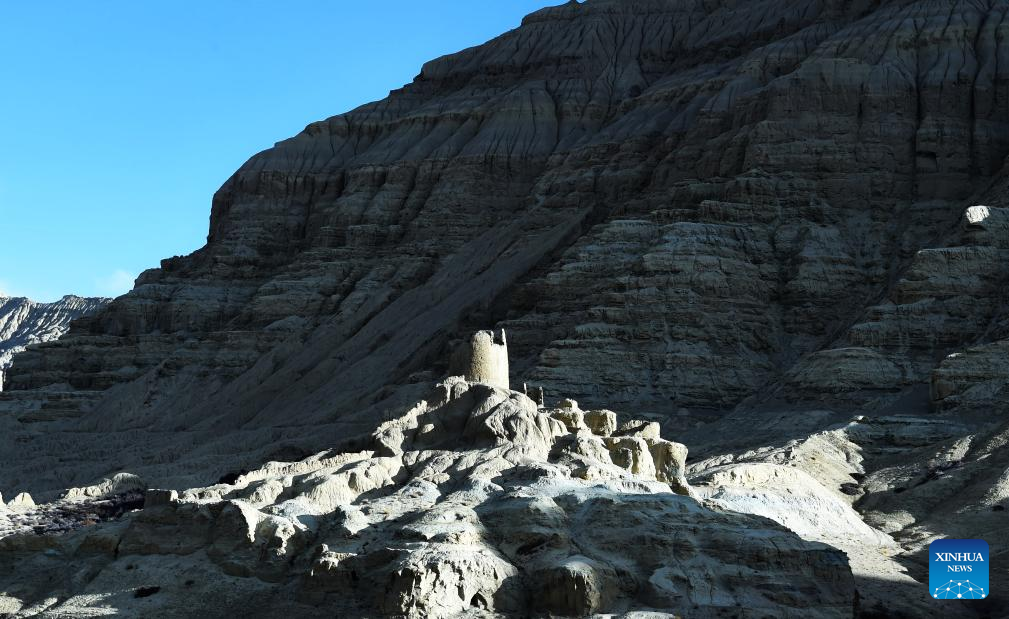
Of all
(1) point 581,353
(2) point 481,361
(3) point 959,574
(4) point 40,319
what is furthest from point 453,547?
(4) point 40,319

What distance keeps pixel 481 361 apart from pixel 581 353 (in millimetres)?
24208

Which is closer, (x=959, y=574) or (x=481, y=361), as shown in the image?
(x=959, y=574)

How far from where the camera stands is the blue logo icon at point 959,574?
144 ft

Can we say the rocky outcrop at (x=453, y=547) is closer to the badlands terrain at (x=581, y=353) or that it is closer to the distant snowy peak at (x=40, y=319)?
the badlands terrain at (x=581, y=353)

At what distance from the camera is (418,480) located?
48.0 meters

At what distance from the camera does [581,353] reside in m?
82.4

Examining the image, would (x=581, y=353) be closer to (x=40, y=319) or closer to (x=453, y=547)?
(x=453, y=547)

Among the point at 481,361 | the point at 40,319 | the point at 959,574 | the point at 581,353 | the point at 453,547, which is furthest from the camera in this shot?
the point at 40,319

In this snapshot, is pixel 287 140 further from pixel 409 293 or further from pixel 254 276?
pixel 409 293

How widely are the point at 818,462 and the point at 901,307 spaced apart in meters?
18.0

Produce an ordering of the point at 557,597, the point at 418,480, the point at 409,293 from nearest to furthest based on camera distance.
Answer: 1. the point at 557,597
2. the point at 418,480
3. the point at 409,293

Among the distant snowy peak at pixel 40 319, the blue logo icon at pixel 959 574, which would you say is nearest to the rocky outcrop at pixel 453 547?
the blue logo icon at pixel 959 574

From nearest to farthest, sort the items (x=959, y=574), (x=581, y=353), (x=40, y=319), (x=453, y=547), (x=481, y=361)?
1. (x=453, y=547)
2. (x=959, y=574)
3. (x=481, y=361)
4. (x=581, y=353)
5. (x=40, y=319)

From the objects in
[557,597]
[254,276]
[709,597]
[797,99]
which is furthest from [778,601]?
[254,276]
